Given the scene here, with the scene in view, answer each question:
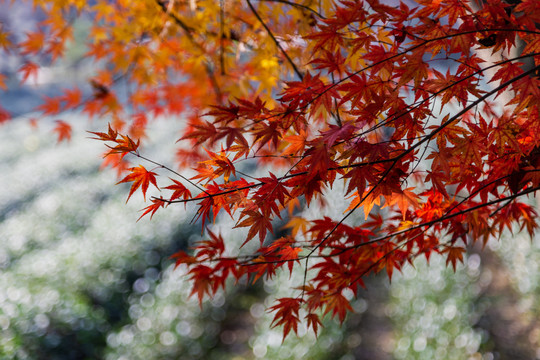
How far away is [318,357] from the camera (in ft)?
12.7

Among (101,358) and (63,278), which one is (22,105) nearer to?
(63,278)

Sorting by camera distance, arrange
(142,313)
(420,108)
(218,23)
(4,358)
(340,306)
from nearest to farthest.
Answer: (420,108), (340,306), (218,23), (4,358), (142,313)

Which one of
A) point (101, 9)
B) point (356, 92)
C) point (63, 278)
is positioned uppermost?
point (101, 9)

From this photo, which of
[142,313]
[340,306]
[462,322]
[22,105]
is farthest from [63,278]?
[22,105]

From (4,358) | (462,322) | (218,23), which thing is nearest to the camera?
(218,23)

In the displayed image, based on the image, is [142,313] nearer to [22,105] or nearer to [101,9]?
[101,9]

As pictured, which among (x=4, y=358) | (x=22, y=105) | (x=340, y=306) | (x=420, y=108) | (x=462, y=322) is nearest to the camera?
(x=420, y=108)

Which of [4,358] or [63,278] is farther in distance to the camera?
[63,278]

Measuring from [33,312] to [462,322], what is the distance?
13.4ft

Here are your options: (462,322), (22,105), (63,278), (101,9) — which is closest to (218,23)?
(101,9)

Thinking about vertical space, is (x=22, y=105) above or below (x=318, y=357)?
above

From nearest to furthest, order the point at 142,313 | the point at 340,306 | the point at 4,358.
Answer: the point at 340,306 < the point at 4,358 < the point at 142,313

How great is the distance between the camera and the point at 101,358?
3762mm

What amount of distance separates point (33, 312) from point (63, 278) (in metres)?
0.65
